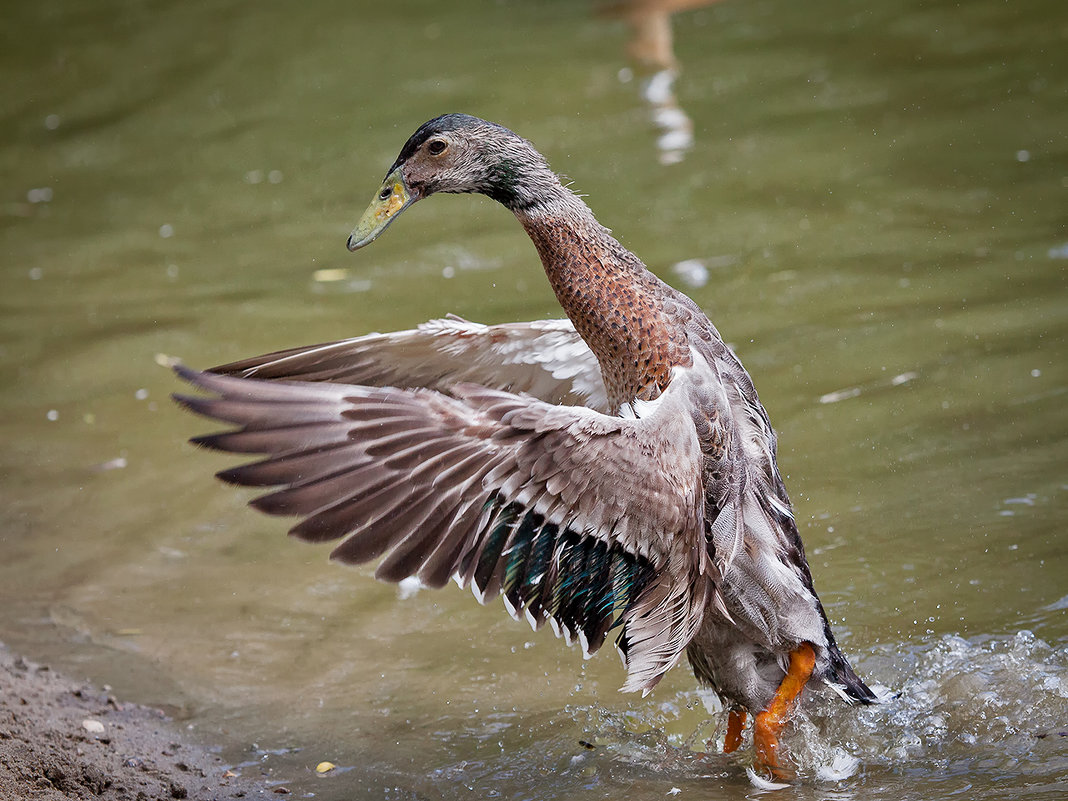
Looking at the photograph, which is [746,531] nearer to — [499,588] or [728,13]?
[499,588]

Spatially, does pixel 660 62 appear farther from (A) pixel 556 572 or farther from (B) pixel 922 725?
(A) pixel 556 572

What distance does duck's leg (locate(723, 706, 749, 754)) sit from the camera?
4520 millimetres

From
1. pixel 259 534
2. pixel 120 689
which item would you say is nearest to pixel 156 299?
pixel 259 534

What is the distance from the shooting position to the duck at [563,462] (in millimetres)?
3430

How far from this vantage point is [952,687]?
178 inches

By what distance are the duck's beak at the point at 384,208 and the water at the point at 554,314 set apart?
1746mm

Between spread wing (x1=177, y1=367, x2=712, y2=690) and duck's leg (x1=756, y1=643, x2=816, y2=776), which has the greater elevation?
spread wing (x1=177, y1=367, x2=712, y2=690)

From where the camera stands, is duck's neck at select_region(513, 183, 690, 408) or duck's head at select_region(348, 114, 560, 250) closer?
duck's neck at select_region(513, 183, 690, 408)

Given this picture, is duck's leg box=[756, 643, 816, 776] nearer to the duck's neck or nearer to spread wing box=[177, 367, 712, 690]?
spread wing box=[177, 367, 712, 690]

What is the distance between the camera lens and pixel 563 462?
3.48 meters

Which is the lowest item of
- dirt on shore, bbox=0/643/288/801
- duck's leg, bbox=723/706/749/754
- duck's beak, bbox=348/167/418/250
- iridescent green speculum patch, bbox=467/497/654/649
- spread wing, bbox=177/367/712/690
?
duck's leg, bbox=723/706/749/754

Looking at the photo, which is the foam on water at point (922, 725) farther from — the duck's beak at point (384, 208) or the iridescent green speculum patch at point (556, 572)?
the duck's beak at point (384, 208)

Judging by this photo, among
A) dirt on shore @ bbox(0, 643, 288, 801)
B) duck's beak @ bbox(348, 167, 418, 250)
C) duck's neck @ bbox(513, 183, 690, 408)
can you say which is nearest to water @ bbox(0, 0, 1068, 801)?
dirt on shore @ bbox(0, 643, 288, 801)

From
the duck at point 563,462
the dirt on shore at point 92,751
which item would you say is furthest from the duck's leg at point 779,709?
the dirt on shore at point 92,751
